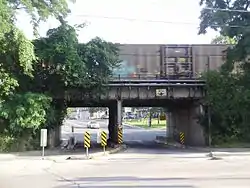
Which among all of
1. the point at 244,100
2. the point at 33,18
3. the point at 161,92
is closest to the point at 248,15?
the point at 244,100

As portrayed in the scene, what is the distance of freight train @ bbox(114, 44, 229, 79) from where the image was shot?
46.1m

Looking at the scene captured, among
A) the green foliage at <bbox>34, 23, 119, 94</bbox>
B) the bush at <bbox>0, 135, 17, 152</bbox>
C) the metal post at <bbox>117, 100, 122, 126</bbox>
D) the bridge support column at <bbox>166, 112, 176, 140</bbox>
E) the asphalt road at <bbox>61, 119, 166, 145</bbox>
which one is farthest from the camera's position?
the asphalt road at <bbox>61, 119, 166, 145</bbox>

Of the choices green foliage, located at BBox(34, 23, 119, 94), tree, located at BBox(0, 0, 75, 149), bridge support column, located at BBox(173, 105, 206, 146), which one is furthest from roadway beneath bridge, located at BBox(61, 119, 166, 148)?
tree, located at BBox(0, 0, 75, 149)

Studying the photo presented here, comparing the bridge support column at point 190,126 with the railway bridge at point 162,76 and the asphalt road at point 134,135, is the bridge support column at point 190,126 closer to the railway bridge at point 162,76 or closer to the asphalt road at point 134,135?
the railway bridge at point 162,76

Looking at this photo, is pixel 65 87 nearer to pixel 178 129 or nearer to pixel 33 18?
pixel 33 18

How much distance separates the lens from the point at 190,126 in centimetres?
5028

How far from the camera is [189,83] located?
44.8 m

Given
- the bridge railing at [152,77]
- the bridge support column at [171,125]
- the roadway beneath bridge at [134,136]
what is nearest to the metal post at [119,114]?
the bridge railing at [152,77]

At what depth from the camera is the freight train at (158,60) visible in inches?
1813

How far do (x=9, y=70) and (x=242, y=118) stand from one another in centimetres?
2013

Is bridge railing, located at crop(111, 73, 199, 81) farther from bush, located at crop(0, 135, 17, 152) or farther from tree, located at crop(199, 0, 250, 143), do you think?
bush, located at crop(0, 135, 17, 152)

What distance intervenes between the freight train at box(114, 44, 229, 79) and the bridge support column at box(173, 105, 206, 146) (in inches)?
166

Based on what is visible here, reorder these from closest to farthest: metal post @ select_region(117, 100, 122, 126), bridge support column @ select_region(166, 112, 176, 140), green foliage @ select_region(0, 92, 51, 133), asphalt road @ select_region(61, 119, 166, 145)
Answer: green foliage @ select_region(0, 92, 51, 133), metal post @ select_region(117, 100, 122, 126), bridge support column @ select_region(166, 112, 176, 140), asphalt road @ select_region(61, 119, 166, 145)

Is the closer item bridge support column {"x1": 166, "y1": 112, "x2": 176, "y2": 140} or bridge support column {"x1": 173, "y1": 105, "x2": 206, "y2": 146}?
bridge support column {"x1": 173, "y1": 105, "x2": 206, "y2": 146}
